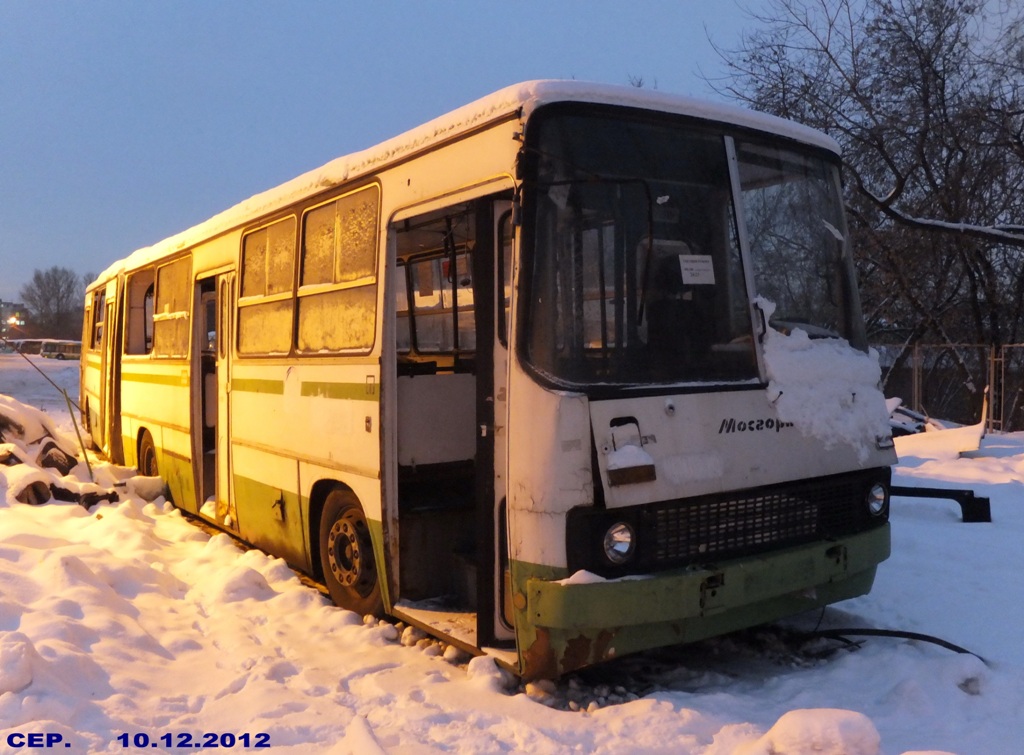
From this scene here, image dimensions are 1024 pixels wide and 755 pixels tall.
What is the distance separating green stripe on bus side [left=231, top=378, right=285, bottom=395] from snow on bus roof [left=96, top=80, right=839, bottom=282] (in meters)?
1.39

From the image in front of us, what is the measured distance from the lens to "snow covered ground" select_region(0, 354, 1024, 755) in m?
3.96

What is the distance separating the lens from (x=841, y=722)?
141 inches

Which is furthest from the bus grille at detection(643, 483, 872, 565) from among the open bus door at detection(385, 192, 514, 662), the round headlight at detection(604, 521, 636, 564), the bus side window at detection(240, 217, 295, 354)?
the bus side window at detection(240, 217, 295, 354)

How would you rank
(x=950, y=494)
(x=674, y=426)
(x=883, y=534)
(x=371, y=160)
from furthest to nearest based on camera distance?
(x=950, y=494)
(x=371, y=160)
(x=883, y=534)
(x=674, y=426)

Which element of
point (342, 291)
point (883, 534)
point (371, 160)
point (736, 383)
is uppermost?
point (371, 160)

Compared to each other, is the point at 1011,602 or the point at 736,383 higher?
the point at 736,383

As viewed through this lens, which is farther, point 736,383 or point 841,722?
point 736,383

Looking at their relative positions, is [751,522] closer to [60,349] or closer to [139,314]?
[139,314]

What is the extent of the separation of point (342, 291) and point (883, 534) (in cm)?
367

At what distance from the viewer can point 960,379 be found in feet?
78.2

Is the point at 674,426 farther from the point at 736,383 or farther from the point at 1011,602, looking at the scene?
the point at 1011,602

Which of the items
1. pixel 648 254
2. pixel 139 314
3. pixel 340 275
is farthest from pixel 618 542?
pixel 139 314

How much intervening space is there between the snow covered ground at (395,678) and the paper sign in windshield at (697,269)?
79.5 inches

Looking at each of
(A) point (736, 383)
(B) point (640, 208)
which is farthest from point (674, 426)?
(B) point (640, 208)
